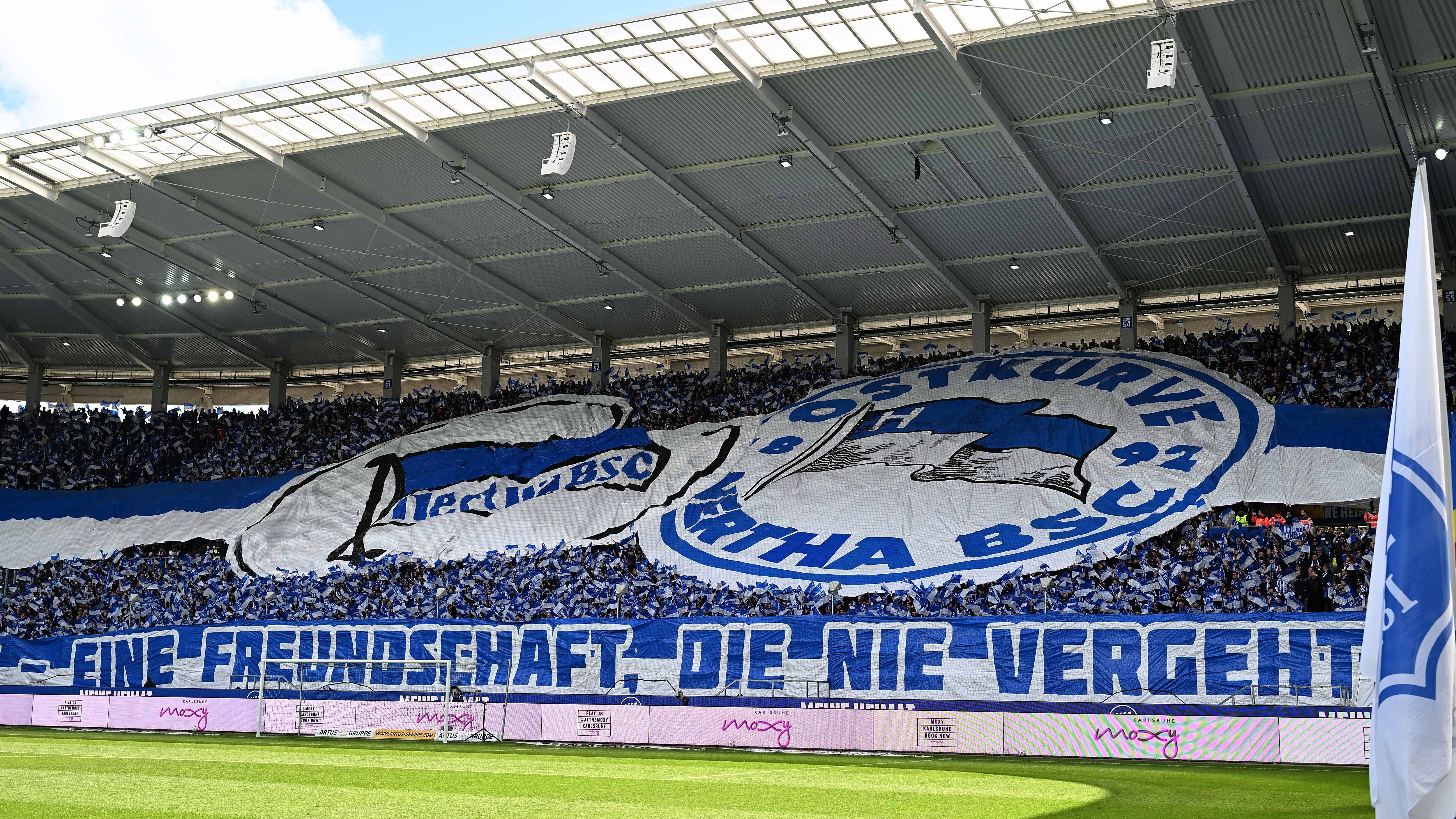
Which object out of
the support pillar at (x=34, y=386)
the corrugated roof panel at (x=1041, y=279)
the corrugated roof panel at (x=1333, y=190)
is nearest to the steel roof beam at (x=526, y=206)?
the corrugated roof panel at (x=1041, y=279)

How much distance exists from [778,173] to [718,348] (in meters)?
11.9

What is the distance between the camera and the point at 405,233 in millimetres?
32094

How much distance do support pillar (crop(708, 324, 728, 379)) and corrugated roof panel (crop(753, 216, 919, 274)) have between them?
5387 millimetres

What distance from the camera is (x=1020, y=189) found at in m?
28.7

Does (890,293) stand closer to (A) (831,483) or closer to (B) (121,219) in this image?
(A) (831,483)

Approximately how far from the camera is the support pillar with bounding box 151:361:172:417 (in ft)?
155

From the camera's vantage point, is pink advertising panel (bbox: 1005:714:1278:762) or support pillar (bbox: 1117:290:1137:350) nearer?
pink advertising panel (bbox: 1005:714:1278:762)

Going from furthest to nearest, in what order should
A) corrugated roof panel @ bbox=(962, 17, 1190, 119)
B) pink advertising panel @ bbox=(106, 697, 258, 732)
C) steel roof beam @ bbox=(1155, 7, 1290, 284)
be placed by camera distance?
pink advertising panel @ bbox=(106, 697, 258, 732)
corrugated roof panel @ bbox=(962, 17, 1190, 119)
steel roof beam @ bbox=(1155, 7, 1290, 284)

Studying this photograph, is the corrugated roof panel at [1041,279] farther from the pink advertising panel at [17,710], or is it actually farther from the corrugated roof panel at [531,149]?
the pink advertising panel at [17,710]

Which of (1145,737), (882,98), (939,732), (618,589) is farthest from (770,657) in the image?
(882,98)

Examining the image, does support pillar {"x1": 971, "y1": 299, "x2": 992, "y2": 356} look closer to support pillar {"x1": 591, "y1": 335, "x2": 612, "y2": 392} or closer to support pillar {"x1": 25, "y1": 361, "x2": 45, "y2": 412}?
support pillar {"x1": 591, "y1": 335, "x2": 612, "y2": 392}

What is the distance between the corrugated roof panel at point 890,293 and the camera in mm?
34750

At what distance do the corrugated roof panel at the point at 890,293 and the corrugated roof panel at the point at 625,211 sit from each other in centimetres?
543

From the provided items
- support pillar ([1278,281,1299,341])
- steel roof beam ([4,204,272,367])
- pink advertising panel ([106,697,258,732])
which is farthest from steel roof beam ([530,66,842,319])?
steel roof beam ([4,204,272,367])
